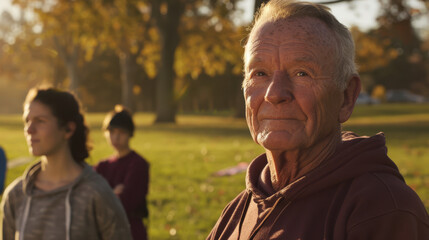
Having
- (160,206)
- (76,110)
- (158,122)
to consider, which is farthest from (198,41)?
(76,110)

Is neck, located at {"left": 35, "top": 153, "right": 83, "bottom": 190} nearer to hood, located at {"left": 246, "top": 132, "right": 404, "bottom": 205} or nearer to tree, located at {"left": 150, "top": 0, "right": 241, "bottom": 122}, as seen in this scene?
hood, located at {"left": 246, "top": 132, "right": 404, "bottom": 205}

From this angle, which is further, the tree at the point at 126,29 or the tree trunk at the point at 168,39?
the tree trunk at the point at 168,39

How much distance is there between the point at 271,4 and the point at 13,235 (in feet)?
8.07

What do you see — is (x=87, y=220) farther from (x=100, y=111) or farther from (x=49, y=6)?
(x=100, y=111)

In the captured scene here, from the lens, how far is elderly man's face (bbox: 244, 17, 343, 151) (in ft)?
6.20

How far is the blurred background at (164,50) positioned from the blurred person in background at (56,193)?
5.33 ft

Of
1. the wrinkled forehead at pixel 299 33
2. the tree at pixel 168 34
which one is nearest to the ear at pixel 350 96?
the wrinkled forehead at pixel 299 33

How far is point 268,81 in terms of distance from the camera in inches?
76.5

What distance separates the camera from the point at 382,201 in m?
1.62

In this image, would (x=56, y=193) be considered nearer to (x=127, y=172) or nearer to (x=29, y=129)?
(x=29, y=129)

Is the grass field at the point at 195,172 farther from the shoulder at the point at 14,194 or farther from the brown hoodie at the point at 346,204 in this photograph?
the brown hoodie at the point at 346,204

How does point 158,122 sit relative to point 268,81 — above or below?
below

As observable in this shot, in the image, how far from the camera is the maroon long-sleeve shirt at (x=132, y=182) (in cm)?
569

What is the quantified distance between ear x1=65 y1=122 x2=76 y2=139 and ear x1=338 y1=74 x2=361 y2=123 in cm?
258
